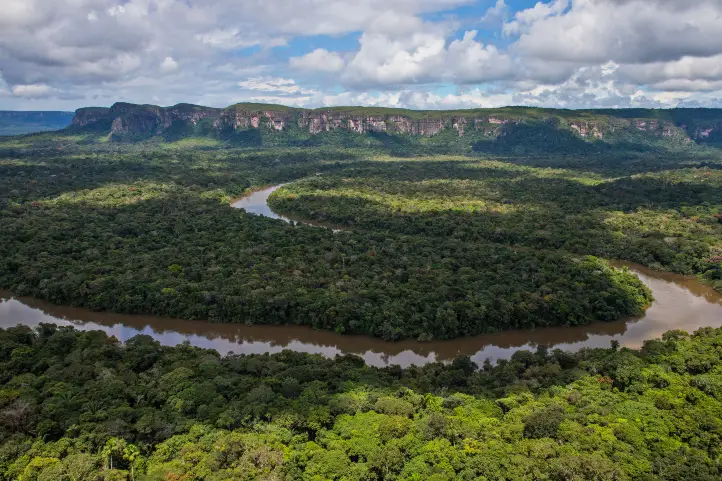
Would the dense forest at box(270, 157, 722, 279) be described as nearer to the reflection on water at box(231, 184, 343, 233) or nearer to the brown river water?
the reflection on water at box(231, 184, 343, 233)

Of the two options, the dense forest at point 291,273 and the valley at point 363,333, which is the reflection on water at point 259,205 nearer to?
the valley at point 363,333

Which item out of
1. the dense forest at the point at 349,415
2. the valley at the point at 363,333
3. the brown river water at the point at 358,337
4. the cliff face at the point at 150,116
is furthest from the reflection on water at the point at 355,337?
the cliff face at the point at 150,116

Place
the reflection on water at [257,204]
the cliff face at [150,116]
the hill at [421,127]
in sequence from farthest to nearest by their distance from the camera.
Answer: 1. the cliff face at [150,116]
2. the hill at [421,127]
3. the reflection on water at [257,204]

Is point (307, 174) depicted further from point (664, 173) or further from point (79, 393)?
point (79, 393)

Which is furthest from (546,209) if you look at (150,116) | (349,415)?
(150,116)

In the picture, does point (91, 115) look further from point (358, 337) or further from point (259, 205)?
point (358, 337)
